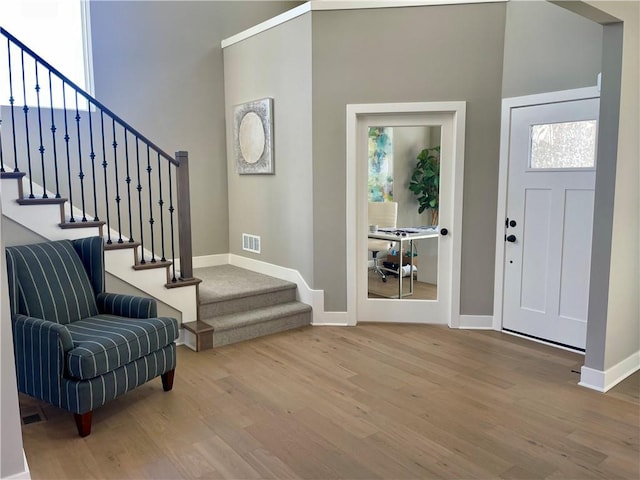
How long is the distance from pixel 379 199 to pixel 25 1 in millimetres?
3628

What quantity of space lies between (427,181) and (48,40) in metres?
3.71

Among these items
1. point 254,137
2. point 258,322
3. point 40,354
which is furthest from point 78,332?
point 254,137

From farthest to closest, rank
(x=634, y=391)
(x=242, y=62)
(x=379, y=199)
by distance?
(x=242, y=62) < (x=379, y=199) < (x=634, y=391)

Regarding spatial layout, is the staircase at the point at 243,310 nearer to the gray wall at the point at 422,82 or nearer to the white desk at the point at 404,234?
the gray wall at the point at 422,82

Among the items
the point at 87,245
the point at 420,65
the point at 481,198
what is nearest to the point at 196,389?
the point at 87,245

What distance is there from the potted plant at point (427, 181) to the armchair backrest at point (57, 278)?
2.69m

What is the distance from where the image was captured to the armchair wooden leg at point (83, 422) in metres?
2.67

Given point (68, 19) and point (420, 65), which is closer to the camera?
point (420, 65)

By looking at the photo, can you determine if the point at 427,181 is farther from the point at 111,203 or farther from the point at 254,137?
the point at 111,203

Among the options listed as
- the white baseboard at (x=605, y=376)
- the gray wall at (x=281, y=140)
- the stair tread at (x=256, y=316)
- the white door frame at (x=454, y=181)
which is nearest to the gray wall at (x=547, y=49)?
the white door frame at (x=454, y=181)

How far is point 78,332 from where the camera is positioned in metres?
2.95

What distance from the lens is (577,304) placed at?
3922 millimetres

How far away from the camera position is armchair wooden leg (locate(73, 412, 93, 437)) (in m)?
2.67

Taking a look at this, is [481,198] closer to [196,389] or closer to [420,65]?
[420,65]
